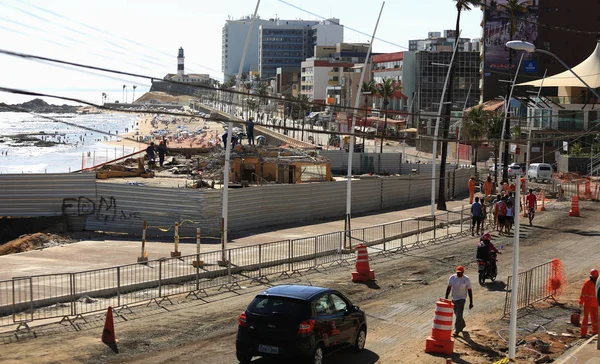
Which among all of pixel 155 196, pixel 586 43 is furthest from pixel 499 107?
pixel 155 196

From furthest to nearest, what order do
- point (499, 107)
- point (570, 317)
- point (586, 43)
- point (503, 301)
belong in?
point (586, 43)
point (499, 107)
point (503, 301)
point (570, 317)

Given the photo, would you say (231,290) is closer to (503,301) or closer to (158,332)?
(158,332)

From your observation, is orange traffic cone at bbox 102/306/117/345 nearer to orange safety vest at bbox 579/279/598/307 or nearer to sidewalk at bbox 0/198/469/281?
sidewalk at bbox 0/198/469/281

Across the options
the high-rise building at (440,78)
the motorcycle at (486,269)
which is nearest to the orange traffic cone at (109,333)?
the motorcycle at (486,269)

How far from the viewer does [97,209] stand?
33.0m

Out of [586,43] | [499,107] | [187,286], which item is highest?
[586,43]

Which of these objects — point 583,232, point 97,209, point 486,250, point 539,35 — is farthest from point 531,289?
point 539,35

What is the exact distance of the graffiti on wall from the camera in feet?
108

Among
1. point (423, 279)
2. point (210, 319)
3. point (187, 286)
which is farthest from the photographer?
point (423, 279)

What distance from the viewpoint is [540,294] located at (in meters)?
21.8

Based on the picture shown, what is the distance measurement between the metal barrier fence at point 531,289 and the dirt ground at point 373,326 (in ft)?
0.96

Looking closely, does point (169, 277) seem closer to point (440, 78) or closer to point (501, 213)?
point (501, 213)

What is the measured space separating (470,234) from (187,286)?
1567 cm

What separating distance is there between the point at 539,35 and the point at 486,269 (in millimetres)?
91700
